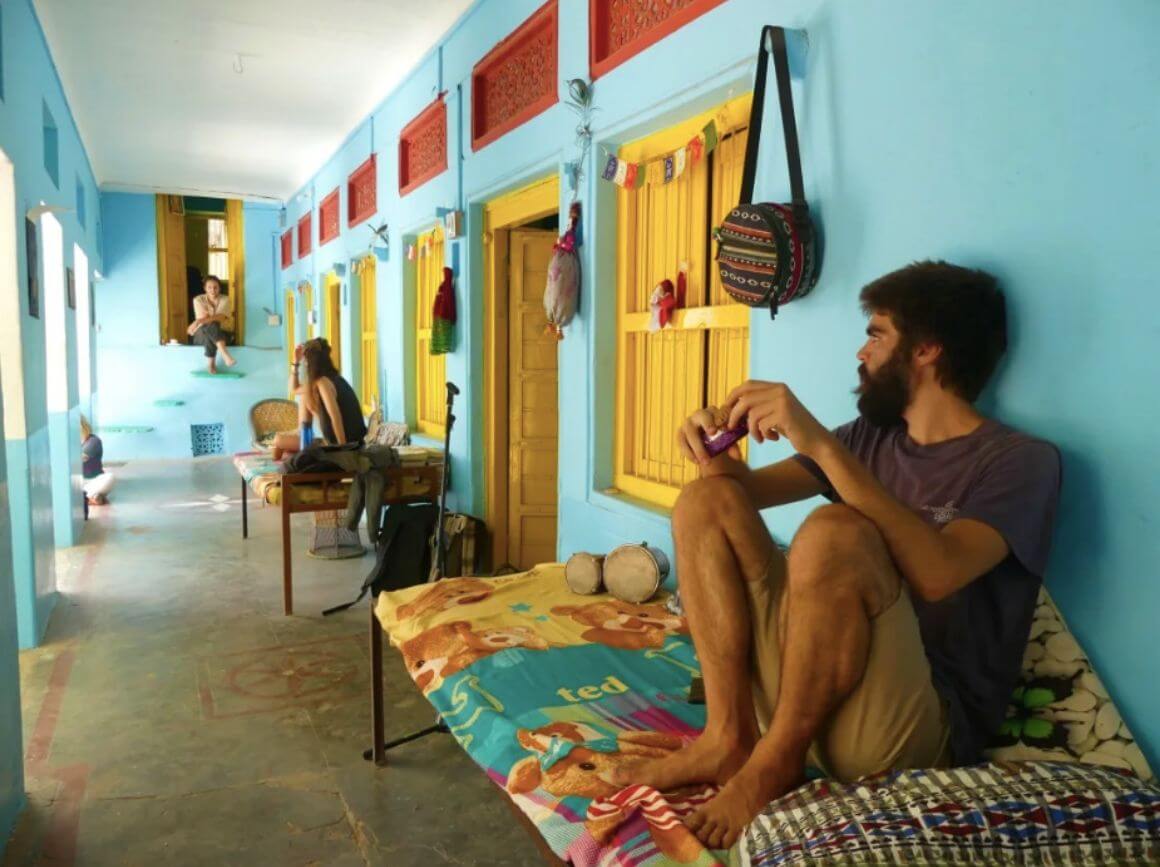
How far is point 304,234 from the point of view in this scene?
9.81m

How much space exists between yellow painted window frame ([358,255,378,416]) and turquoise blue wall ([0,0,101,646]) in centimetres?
227

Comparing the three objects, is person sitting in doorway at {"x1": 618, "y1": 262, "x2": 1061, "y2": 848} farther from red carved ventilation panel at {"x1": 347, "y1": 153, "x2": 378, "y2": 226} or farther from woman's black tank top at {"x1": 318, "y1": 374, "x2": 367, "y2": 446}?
red carved ventilation panel at {"x1": 347, "y1": 153, "x2": 378, "y2": 226}

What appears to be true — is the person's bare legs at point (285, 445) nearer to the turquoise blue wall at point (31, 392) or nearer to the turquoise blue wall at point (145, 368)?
the turquoise blue wall at point (31, 392)

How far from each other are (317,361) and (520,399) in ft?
5.20

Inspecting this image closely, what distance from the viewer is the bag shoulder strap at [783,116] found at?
2234 millimetres

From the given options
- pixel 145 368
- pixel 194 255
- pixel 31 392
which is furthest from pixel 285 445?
pixel 194 255

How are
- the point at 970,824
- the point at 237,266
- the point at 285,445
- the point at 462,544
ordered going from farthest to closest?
the point at 237,266 < the point at 285,445 < the point at 462,544 < the point at 970,824

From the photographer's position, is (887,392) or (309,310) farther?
(309,310)

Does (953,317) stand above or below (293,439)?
above

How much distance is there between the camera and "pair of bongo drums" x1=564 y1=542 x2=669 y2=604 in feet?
9.13

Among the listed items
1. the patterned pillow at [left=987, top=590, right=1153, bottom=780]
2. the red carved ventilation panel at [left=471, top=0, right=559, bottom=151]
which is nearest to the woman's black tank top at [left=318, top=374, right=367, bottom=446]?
the red carved ventilation panel at [left=471, top=0, right=559, bottom=151]

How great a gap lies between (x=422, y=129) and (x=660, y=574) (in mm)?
3828

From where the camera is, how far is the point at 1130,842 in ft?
4.29

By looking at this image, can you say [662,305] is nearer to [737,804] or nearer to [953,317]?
[953,317]
